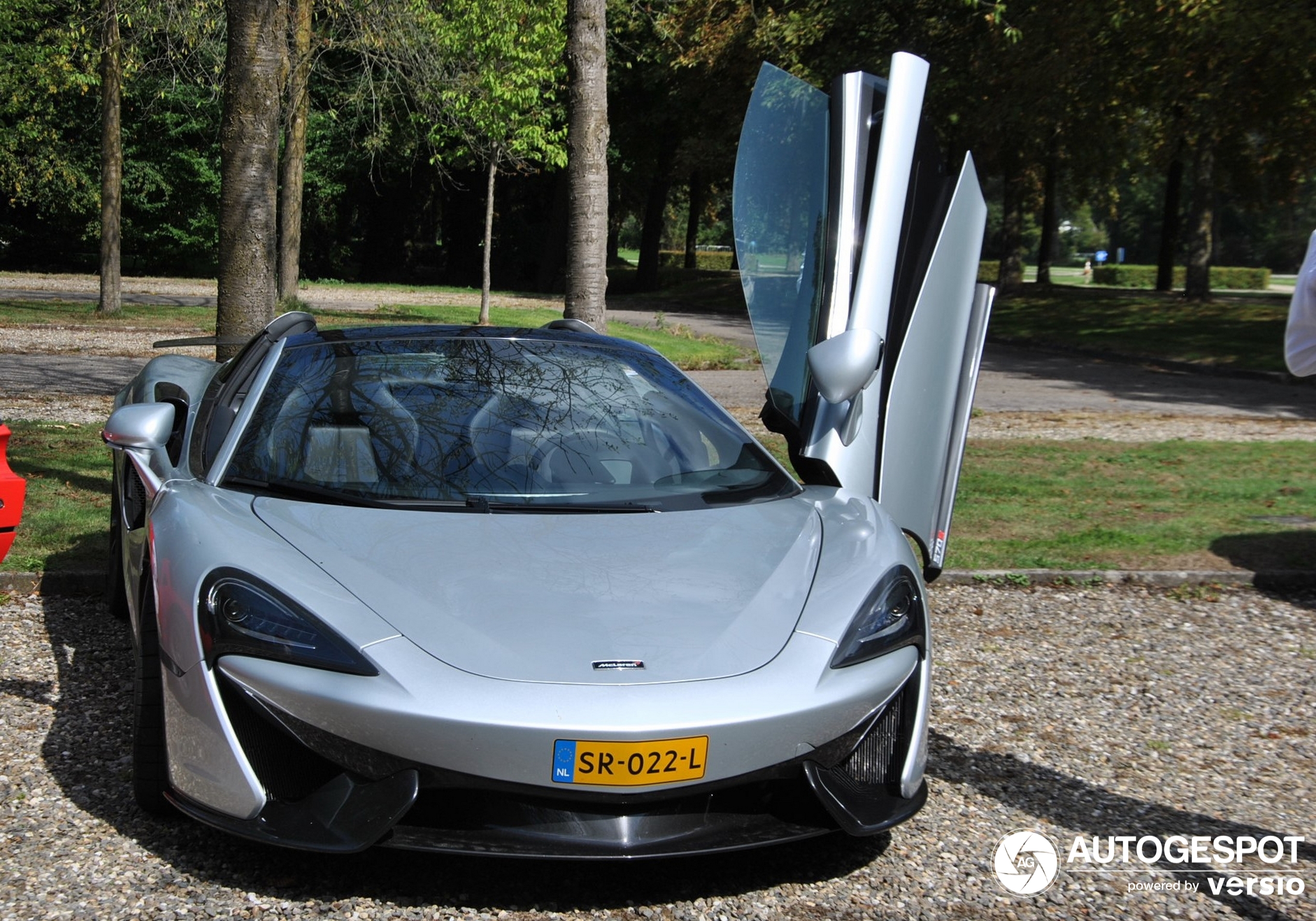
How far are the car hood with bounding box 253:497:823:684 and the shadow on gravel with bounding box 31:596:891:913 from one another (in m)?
0.48

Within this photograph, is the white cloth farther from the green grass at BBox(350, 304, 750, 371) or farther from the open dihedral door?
the green grass at BBox(350, 304, 750, 371)

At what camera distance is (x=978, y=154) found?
28.9m

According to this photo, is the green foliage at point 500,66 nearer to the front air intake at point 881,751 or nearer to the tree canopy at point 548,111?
the tree canopy at point 548,111

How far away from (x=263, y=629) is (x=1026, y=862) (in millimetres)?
2046

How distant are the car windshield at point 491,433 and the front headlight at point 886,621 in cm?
68

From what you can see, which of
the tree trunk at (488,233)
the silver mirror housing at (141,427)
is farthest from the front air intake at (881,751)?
the tree trunk at (488,233)

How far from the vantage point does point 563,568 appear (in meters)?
3.28

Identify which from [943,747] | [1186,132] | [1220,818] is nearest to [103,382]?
[943,747]

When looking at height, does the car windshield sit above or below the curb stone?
above

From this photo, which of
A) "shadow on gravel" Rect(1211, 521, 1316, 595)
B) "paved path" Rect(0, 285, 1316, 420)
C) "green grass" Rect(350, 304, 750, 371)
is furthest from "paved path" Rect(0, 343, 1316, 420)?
"shadow on gravel" Rect(1211, 521, 1316, 595)

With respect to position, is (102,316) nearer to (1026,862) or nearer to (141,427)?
(141,427)

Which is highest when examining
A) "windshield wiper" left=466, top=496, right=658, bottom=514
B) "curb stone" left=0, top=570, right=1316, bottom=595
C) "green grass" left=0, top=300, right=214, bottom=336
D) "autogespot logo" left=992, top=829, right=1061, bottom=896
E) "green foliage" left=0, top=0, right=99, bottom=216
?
"green foliage" left=0, top=0, right=99, bottom=216

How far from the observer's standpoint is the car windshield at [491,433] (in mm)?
3781

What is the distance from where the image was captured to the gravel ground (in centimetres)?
300
